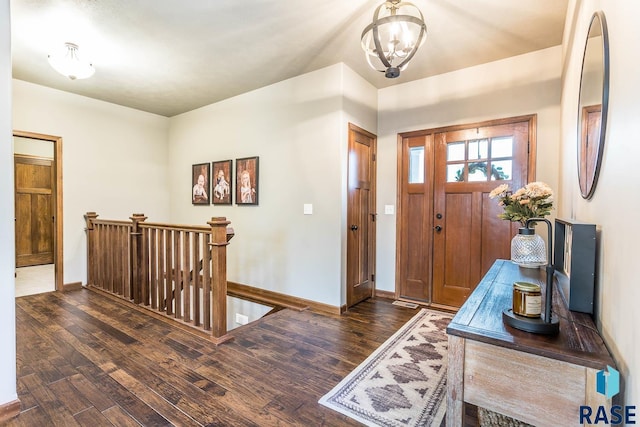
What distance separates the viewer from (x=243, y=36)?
275 cm

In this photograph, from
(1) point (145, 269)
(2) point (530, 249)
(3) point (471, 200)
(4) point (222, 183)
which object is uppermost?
(4) point (222, 183)

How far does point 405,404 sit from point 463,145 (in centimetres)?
271

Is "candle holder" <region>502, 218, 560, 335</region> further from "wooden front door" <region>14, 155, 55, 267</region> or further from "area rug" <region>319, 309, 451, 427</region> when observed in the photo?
"wooden front door" <region>14, 155, 55, 267</region>

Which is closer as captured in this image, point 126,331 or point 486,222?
point 126,331

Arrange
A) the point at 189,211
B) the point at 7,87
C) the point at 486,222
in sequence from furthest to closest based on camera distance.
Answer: the point at 189,211 → the point at 486,222 → the point at 7,87

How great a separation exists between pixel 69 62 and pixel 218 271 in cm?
240

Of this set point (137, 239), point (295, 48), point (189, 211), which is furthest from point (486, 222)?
point (189, 211)

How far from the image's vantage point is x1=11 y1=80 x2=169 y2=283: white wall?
401cm

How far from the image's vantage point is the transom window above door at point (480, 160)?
10.4 ft

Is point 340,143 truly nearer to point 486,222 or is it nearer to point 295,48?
point 295,48

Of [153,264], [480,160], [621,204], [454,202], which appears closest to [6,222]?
[153,264]

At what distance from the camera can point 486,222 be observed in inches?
128

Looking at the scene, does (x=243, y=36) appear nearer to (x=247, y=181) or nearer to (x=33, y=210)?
(x=247, y=181)

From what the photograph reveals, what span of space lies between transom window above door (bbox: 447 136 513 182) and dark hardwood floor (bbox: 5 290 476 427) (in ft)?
5.45
